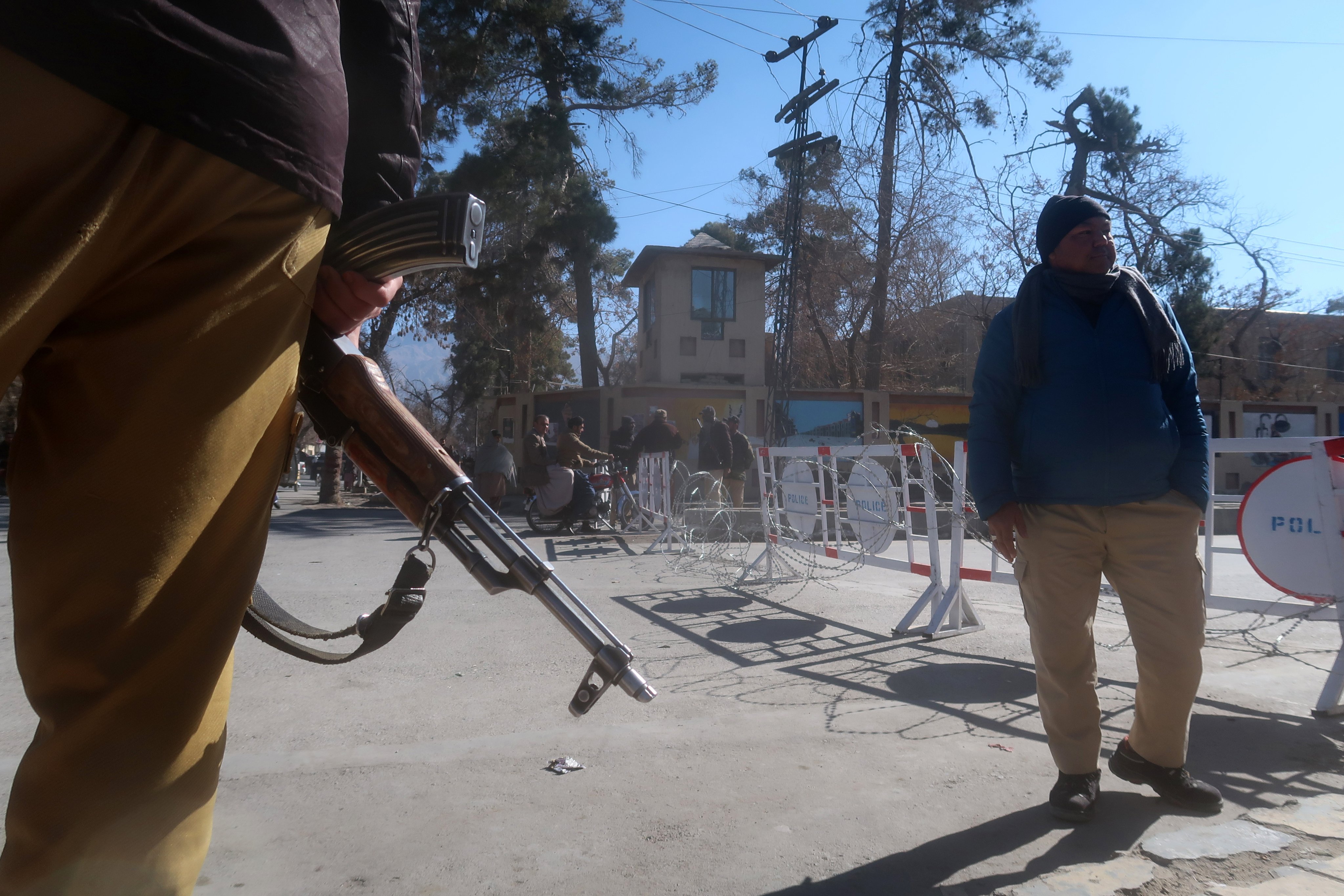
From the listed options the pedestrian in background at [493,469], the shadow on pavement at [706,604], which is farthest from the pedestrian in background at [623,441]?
the shadow on pavement at [706,604]

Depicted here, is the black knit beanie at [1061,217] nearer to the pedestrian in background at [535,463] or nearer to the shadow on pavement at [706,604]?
the shadow on pavement at [706,604]

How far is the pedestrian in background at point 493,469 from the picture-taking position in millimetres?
10945

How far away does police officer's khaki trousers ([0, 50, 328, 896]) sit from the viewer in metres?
0.90

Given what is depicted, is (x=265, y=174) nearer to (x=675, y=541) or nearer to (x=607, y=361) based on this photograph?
(x=675, y=541)

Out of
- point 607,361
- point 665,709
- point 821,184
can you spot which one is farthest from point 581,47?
point 607,361

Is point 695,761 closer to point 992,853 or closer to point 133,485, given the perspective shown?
point 992,853

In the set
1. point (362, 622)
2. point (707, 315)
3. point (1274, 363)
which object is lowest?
point (362, 622)

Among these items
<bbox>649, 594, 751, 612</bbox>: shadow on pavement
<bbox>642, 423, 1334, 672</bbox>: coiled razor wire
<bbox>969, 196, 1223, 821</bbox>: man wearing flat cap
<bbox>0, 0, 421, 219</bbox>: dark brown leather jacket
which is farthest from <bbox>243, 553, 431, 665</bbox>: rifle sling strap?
<bbox>649, 594, 751, 612</bbox>: shadow on pavement

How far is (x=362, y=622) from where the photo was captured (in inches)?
55.7

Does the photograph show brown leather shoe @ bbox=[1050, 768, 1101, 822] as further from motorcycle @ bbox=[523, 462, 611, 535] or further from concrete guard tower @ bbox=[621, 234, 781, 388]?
concrete guard tower @ bbox=[621, 234, 781, 388]

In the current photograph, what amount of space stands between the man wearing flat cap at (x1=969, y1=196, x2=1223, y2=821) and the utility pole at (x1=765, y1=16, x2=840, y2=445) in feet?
55.7

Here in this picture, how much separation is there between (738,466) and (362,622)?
30.4ft

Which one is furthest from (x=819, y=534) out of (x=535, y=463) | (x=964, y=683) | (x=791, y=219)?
(x=791, y=219)

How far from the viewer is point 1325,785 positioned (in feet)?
8.97
